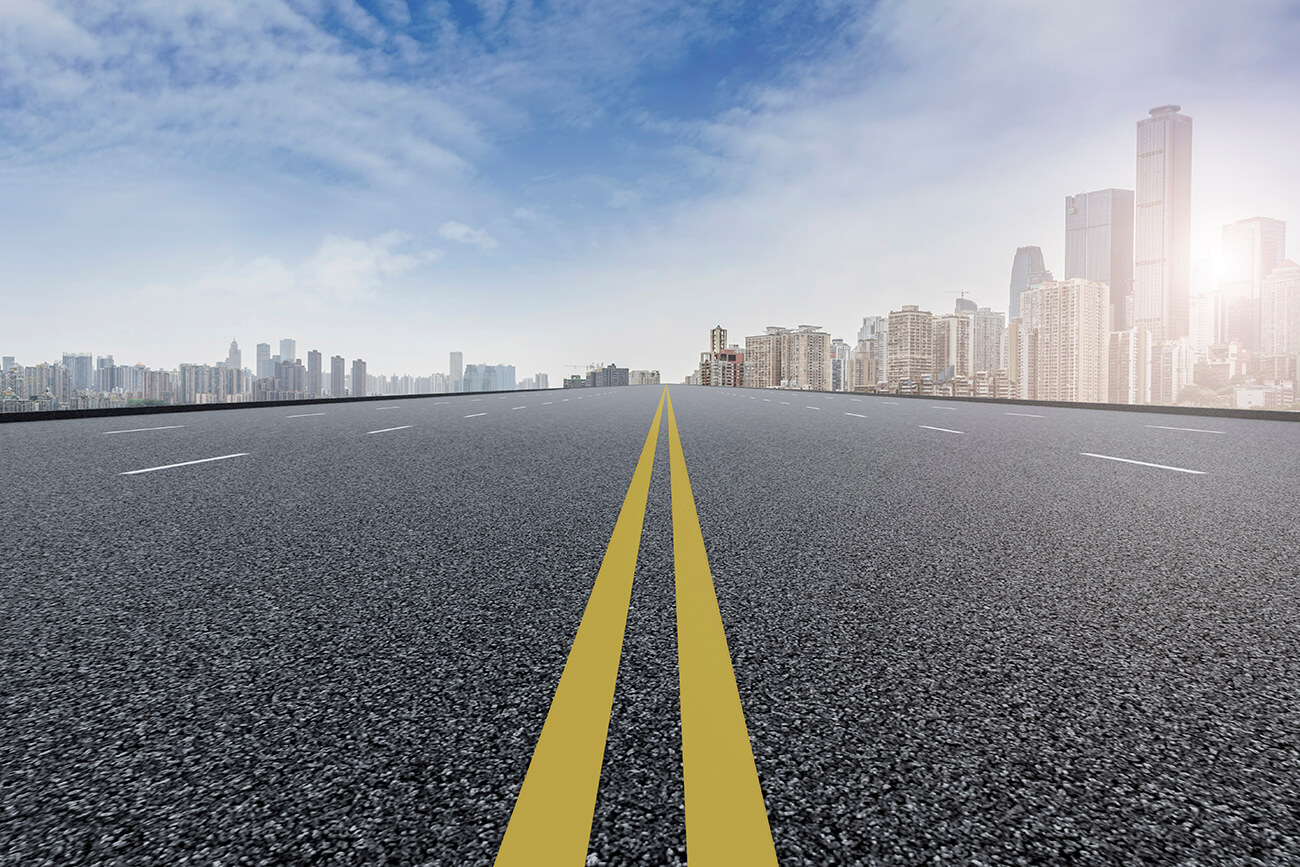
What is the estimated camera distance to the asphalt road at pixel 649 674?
1828 mm

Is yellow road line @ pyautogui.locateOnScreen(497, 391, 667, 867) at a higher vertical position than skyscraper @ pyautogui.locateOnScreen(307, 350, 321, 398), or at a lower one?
lower

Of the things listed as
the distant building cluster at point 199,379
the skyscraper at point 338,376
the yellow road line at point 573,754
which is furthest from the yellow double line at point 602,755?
the skyscraper at point 338,376

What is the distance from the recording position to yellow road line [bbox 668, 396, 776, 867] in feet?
5.70

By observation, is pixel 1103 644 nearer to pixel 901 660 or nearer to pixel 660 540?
pixel 901 660

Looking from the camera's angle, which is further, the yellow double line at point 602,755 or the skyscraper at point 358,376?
the skyscraper at point 358,376

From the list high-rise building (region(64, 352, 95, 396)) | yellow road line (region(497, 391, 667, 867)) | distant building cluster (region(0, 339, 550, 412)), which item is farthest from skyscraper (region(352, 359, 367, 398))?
yellow road line (region(497, 391, 667, 867))

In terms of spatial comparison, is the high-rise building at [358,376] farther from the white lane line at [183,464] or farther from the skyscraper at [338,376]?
the white lane line at [183,464]

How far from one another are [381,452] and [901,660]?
916 centimetres

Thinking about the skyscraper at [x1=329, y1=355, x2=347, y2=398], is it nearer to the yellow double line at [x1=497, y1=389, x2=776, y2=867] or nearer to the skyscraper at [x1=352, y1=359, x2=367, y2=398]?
the skyscraper at [x1=352, y1=359, x2=367, y2=398]

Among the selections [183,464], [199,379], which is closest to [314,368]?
[199,379]

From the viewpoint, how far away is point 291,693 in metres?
2.57

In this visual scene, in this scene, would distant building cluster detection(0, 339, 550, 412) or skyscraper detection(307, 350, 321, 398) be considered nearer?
distant building cluster detection(0, 339, 550, 412)

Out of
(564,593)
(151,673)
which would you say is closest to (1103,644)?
(564,593)

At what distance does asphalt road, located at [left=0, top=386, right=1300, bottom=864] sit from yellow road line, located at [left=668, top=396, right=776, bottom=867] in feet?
0.16
